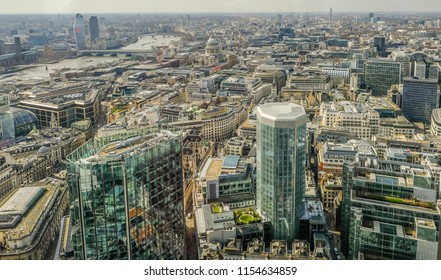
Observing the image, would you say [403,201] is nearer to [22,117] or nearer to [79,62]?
[22,117]

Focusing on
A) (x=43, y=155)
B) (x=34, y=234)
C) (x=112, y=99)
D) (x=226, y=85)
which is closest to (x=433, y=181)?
(x=34, y=234)

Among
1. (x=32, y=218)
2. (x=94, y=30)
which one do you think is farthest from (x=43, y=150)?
(x=32, y=218)

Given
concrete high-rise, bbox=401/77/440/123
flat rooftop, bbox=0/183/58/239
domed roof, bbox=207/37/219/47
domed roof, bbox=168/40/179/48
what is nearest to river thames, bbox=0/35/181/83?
domed roof, bbox=168/40/179/48

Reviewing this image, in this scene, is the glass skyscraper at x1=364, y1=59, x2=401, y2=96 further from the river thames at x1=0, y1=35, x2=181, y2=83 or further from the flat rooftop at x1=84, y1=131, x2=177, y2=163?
the flat rooftop at x1=84, y1=131, x2=177, y2=163

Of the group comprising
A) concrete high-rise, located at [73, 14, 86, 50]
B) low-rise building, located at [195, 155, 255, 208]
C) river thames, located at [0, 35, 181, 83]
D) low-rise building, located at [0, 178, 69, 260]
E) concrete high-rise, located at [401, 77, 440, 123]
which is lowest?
low-rise building, located at [0, 178, 69, 260]

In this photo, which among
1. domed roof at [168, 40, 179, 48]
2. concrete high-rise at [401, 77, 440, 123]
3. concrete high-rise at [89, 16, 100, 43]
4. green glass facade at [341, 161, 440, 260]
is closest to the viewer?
green glass facade at [341, 161, 440, 260]

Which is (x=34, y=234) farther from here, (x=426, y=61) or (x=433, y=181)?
(x=426, y=61)

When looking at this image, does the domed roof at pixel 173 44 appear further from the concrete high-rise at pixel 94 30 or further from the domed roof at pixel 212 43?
the concrete high-rise at pixel 94 30
